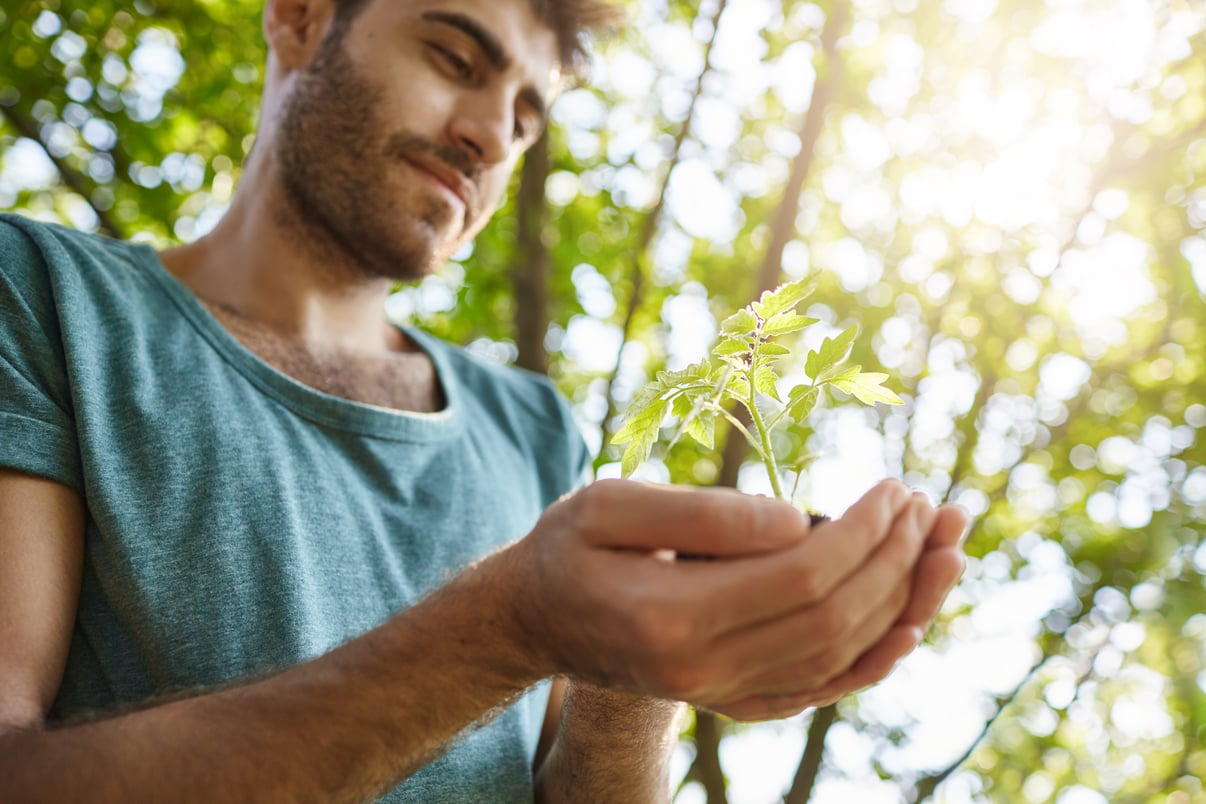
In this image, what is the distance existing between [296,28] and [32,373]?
1824 millimetres

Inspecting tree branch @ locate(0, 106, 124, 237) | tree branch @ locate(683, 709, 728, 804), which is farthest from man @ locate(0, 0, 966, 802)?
tree branch @ locate(0, 106, 124, 237)

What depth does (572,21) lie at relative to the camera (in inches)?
133

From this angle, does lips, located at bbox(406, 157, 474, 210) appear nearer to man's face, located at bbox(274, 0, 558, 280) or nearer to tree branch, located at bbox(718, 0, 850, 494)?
man's face, located at bbox(274, 0, 558, 280)

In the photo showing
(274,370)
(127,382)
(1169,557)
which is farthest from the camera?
(1169,557)

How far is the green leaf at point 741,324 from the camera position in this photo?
1.23 meters

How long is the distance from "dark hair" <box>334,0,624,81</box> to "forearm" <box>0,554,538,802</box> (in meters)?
2.37

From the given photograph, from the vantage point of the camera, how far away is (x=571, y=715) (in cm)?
178

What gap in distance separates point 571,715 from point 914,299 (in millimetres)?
4045

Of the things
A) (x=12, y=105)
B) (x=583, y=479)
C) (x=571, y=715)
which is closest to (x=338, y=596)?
(x=571, y=715)

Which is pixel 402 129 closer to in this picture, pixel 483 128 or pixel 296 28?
pixel 483 128

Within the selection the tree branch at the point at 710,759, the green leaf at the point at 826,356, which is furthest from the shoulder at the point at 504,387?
the tree branch at the point at 710,759

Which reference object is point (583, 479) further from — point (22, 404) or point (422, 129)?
point (22, 404)

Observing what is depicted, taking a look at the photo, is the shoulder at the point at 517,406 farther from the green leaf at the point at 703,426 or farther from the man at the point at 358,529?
the green leaf at the point at 703,426

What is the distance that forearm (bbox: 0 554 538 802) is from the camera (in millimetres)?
1168
